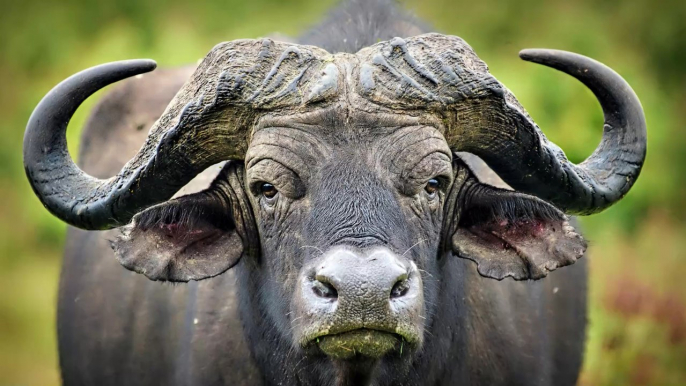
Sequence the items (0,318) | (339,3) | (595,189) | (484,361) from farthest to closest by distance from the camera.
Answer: (0,318) → (339,3) → (484,361) → (595,189)

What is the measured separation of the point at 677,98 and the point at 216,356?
9.20 m

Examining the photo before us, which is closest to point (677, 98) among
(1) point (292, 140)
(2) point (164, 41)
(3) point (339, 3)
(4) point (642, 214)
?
(4) point (642, 214)

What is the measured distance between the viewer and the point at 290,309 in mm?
4691

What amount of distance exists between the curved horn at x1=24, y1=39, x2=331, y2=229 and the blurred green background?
5.62m

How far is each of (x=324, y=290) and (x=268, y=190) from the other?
0.82 m

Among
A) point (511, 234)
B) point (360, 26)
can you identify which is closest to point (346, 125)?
point (511, 234)

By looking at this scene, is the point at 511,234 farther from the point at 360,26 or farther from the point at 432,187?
the point at 360,26

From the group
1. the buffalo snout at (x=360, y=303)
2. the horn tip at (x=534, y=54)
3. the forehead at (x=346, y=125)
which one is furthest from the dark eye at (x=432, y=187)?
the horn tip at (x=534, y=54)

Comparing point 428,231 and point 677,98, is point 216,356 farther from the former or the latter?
point 677,98

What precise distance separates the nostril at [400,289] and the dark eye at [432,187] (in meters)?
0.69

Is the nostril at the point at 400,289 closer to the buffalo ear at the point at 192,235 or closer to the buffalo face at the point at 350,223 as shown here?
the buffalo face at the point at 350,223

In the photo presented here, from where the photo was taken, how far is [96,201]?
481 centimetres

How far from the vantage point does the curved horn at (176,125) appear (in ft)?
15.1

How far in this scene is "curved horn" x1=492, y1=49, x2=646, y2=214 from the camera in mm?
4828
